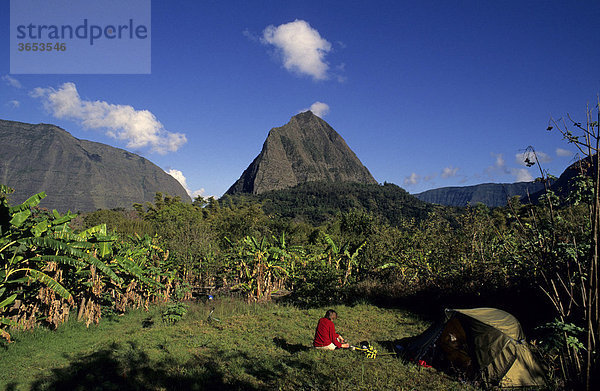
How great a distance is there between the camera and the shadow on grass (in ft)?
18.8

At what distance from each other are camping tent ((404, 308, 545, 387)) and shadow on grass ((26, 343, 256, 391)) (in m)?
4.23

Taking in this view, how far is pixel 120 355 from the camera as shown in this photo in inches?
280

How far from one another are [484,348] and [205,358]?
5.99 meters

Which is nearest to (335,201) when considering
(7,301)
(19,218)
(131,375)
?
(19,218)

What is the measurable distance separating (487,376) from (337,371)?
2914 millimetres

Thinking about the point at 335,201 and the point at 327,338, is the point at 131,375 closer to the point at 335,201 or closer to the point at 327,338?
the point at 327,338

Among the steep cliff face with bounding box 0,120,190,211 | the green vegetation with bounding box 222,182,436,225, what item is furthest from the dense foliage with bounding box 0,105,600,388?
the steep cliff face with bounding box 0,120,190,211

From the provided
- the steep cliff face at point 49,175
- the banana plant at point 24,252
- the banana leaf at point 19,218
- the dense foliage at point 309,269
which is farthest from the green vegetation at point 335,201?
the banana leaf at point 19,218

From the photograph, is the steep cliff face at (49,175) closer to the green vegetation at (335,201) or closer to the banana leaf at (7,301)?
the green vegetation at (335,201)

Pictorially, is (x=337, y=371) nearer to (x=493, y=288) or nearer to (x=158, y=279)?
(x=493, y=288)

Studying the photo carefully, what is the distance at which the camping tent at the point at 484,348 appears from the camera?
6.07 m

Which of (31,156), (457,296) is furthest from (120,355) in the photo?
(31,156)

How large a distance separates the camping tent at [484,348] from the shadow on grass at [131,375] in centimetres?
423

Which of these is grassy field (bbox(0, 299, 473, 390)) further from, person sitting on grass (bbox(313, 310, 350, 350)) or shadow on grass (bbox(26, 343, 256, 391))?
person sitting on grass (bbox(313, 310, 350, 350))
